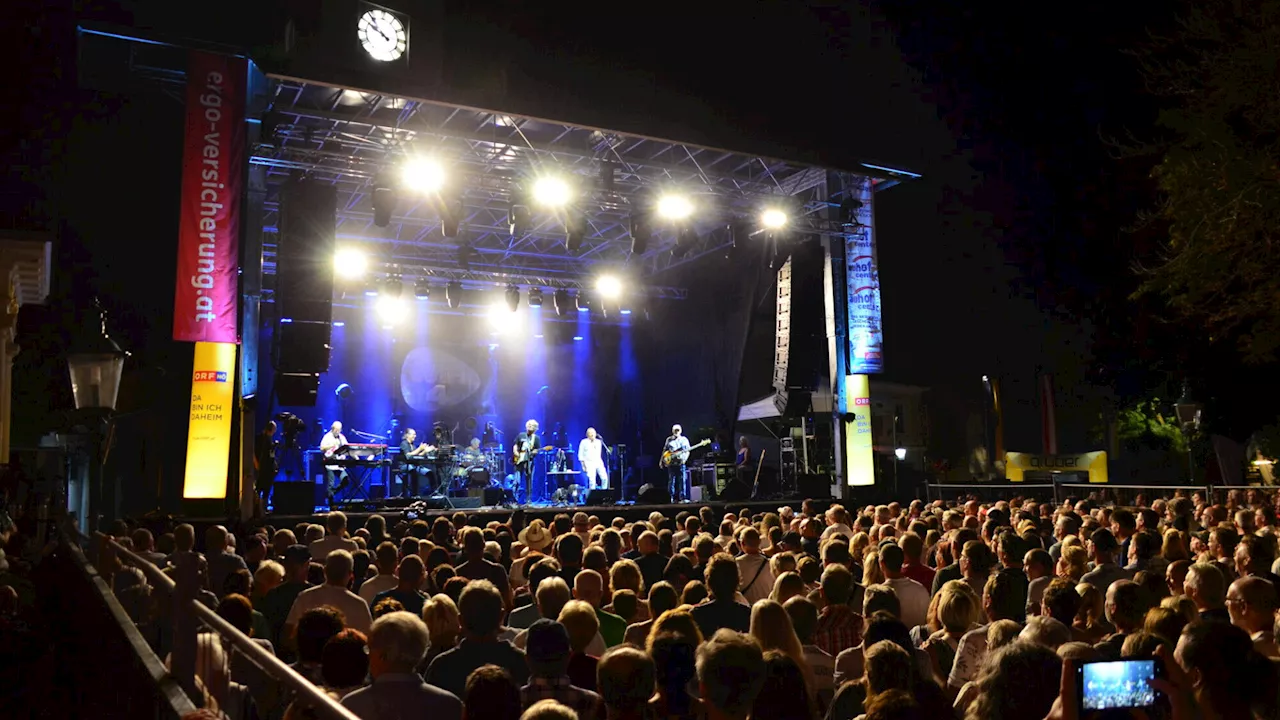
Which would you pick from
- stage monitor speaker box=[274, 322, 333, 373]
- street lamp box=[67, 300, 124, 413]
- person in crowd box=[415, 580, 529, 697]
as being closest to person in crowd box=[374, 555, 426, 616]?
person in crowd box=[415, 580, 529, 697]

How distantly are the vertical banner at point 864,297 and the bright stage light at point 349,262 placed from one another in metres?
11.3

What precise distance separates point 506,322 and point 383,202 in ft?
36.6

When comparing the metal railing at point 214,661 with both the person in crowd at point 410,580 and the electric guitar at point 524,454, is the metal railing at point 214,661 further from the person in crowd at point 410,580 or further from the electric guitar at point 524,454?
the electric guitar at point 524,454

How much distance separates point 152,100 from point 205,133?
8.48 feet

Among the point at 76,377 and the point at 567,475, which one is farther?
the point at 567,475

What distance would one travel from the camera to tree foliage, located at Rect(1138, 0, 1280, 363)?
10594 mm

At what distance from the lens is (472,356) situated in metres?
28.6

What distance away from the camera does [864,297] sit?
2142cm

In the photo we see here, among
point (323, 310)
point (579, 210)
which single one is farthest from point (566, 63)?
point (323, 310)

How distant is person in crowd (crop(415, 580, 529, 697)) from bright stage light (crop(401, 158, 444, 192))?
13.7 metres

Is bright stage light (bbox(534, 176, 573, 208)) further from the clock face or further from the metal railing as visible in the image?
the metal railing

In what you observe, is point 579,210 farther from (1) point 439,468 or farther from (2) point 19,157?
(2) point 19,157

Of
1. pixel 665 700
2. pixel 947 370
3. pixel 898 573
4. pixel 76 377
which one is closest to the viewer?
pixel 665 700

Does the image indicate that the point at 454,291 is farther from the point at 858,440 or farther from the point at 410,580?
the point at 410,580
